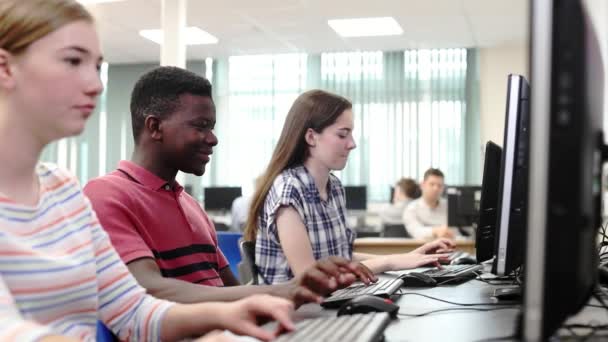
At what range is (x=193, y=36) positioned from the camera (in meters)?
7.24

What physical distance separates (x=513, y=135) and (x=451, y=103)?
6893 millimetres

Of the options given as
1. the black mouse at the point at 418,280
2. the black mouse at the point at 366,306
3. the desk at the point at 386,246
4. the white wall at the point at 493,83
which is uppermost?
the white wall at the point at 493,83

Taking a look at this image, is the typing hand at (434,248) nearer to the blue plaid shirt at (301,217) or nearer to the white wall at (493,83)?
the blue plaid shirt at (301,217)

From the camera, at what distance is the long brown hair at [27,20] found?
0.96 meters

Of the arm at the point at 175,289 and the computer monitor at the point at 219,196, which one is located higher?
the arm at the point at 175,289

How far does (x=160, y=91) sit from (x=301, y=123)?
0.76 m

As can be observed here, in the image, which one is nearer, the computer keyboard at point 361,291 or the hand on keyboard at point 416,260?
the computer keyboard at point 361,291

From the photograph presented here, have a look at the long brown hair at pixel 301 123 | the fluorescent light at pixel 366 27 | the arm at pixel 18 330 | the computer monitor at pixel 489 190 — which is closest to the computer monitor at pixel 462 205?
the fluorescent light at pixel 366 27

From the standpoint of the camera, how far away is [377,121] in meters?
8.32

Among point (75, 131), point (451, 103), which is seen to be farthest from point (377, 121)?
point (75, 131)

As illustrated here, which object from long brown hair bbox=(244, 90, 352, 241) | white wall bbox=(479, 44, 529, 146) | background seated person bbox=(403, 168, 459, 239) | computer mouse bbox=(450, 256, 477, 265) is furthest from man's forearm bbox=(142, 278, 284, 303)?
white wall bbox=(479, 44, 529, 146)

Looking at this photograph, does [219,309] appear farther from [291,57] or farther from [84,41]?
[291,57]

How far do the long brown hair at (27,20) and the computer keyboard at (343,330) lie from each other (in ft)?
1.79

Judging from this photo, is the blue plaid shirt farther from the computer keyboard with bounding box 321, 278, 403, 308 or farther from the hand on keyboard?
the computer keyboard with bounding box 321, 278, 403, 308
